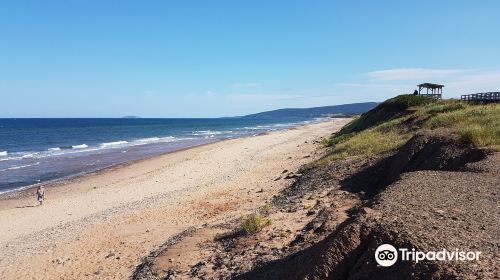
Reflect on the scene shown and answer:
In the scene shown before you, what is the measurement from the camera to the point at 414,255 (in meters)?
5.39

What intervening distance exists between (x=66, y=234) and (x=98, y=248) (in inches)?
117

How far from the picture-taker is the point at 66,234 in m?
15.4

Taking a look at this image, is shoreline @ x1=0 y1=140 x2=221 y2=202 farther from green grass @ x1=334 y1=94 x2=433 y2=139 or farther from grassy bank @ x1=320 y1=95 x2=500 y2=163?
green grass @ x1=334 y1=94 x2=433 y2=139

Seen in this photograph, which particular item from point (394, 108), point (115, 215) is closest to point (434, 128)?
point (115, 215)

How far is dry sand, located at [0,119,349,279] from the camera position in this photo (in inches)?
479

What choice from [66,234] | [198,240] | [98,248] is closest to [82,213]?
[66,234]

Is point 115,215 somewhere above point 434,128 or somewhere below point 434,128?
below

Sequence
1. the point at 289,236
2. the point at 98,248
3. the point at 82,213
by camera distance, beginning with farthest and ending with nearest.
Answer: the point at 82,213, the point at 98,248, the point at 289,236

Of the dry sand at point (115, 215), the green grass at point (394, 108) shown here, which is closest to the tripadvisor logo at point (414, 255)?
the dry sand at point (115, 215)

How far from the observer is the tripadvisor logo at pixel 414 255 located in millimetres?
5184

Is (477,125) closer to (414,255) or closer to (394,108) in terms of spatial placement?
(414,255)

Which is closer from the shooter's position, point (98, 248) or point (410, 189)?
point (410, 189)

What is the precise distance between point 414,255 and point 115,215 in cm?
1453

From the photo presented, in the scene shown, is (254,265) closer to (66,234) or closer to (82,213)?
(66,234)
